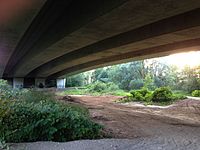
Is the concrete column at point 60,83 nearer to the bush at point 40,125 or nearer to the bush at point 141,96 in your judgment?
the bush at point 141,96

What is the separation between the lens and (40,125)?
262 inches

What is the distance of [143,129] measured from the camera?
8.83 metres

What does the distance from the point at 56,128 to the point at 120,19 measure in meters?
4.30

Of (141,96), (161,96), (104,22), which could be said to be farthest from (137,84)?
(104,22)

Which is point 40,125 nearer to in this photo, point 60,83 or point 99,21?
point 99,21

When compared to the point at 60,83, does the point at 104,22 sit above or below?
above

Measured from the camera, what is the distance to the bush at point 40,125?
659cm

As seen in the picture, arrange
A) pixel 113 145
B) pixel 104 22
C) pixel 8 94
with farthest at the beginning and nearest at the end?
1. pixel 8 94
2. pixel 104 22
3. pixel 113 145

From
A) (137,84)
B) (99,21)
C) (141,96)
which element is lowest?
(141,96)

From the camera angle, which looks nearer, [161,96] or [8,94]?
[8,94]

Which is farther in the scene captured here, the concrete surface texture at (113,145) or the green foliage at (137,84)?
the green foliage at (137,84)

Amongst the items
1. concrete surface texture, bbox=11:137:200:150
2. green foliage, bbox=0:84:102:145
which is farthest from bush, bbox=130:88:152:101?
concrete surface texture, bbox=11:137:200:150

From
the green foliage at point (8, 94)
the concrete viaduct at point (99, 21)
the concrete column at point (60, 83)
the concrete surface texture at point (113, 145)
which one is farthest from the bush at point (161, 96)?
Result: the concrete column at point (60, 83)

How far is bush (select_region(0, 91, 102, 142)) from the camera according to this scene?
21.6ft
